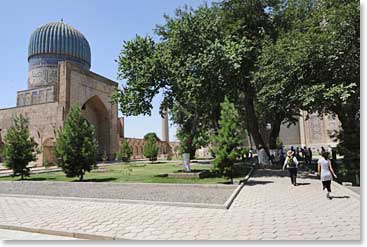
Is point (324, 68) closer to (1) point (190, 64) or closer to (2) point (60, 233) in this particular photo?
(1) point (190, 64)

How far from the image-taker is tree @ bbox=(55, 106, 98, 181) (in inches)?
620

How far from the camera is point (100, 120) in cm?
4459

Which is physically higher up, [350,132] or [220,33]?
[220,33]

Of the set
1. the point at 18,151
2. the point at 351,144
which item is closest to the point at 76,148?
the point at 18,151

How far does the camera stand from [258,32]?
62.1 feet

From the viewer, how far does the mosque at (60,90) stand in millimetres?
35531

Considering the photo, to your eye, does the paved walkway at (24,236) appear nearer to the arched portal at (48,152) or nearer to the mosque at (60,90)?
the arched portal at (48,152)

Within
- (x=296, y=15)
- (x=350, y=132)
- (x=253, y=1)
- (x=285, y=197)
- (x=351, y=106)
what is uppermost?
(x=253, y=1)

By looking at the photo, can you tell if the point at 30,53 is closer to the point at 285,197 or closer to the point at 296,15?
the point at 296,15

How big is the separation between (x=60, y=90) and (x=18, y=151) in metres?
19.2

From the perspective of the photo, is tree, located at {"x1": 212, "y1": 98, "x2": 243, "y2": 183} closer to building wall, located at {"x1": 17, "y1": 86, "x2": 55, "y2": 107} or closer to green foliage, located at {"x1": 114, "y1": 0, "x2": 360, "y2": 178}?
green foliage, located at {"x1": 114, "y1": 0, "x2": 360, "y2": 178}

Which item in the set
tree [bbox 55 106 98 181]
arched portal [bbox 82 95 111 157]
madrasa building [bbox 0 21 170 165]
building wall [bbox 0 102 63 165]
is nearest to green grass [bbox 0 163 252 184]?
tree [bbox 55 106 98 181]

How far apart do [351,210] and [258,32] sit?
47.1 feet

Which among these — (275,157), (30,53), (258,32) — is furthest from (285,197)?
(30,53)
